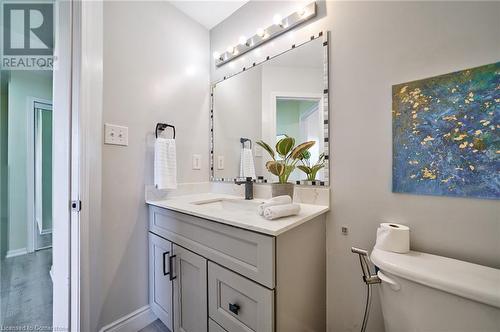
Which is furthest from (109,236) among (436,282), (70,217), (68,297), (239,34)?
(239,34)

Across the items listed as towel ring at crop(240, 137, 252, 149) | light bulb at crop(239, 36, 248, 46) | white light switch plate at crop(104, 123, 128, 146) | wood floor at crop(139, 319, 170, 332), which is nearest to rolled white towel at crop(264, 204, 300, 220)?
towel ring at crop(240, 137, 252, 149)

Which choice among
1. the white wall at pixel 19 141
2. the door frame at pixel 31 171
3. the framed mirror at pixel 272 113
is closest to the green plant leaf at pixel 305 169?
the framed mirror at pixel 272 113

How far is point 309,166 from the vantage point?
1193mm

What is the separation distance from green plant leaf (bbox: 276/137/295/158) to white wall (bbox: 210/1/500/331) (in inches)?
10.0

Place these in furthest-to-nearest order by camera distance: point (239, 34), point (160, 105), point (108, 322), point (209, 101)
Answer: point (209, 101)
point (239, 34)
point (160, 105)
point (108, 322)

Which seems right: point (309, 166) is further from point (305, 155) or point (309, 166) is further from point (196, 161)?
point (196, 161)

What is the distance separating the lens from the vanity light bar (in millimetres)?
1181

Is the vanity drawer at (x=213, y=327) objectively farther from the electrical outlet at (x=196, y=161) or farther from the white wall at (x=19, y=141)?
the white wall at (x=19, y=141)

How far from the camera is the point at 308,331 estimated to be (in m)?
0.95

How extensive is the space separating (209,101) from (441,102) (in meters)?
1.55

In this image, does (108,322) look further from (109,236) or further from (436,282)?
(436,282)

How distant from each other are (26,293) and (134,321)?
1074 mm

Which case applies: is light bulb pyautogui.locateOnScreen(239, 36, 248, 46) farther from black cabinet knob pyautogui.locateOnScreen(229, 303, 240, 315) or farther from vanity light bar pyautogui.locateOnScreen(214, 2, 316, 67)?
black cabinet knob pyautogui.locateOnScreen(229, 303, 240, 315)

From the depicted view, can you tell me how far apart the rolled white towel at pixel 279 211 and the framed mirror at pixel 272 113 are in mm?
338
